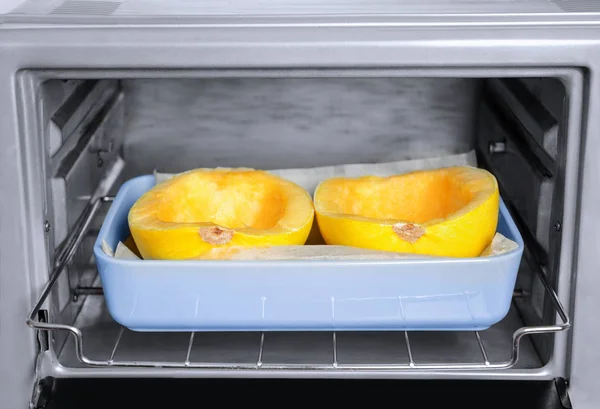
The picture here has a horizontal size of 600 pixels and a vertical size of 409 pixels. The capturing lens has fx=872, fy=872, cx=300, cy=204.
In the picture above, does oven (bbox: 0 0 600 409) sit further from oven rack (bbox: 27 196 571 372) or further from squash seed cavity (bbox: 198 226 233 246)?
squash seed cavity (bbox: 198 226 233 246)

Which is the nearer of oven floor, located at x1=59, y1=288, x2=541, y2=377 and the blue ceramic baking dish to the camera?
the blue ceramic baking dish

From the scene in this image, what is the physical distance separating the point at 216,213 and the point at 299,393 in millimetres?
253

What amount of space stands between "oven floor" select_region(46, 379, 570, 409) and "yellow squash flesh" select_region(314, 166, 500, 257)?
158 mm

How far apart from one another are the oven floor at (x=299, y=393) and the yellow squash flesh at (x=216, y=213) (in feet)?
0.52

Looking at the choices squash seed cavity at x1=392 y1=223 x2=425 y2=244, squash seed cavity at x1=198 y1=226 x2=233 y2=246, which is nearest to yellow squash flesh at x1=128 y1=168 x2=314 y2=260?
squash seed cavity at x1=198 y1=226 x2=233 y2=246

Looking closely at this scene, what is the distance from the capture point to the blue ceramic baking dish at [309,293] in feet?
3.03

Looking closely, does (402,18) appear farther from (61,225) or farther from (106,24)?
(61,225)

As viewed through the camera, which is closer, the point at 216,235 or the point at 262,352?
the point at 216,235

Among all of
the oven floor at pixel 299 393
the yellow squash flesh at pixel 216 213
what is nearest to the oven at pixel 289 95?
→ the oven floor at pixel 299 393

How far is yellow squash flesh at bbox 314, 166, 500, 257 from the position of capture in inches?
38.1

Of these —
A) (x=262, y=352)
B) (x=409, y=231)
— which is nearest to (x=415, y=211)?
(x=409, y=231)

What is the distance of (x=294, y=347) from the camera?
1094 millimetres

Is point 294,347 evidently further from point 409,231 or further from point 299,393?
point 409,231

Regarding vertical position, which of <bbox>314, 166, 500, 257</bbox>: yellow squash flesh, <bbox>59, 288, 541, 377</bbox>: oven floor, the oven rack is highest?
<bbox>314, 166, 500, 257</bbox>: yellow squash flesh
